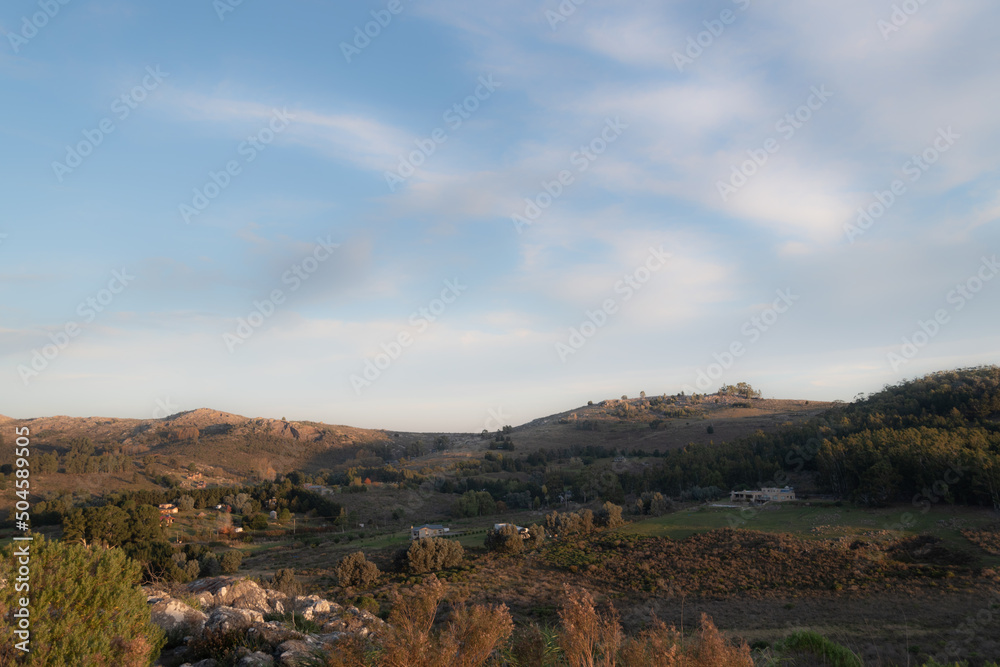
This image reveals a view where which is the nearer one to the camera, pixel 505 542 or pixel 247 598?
pixel 247 598

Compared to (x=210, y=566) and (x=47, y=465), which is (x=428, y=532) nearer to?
(x=210, y=566)

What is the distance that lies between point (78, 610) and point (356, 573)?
23032 mm

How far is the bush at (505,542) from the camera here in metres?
34.7

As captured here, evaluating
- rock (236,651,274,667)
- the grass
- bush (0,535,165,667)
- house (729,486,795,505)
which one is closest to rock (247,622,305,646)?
rock (236,651,274,667)

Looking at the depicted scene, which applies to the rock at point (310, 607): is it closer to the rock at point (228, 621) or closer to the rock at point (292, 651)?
the rock at point (228, 621)

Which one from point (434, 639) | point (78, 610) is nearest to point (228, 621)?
point (78, 610)

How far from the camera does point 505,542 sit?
3506 cm

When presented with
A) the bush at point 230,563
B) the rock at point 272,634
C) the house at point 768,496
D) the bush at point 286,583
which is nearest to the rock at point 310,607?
the rock at point 272,634

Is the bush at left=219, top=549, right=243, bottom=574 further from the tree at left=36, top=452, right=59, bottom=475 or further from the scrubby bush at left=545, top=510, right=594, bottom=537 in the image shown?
the tree at left=36, top=452, right=59, bottom=475

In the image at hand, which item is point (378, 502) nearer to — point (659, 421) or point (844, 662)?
point (844, 662)

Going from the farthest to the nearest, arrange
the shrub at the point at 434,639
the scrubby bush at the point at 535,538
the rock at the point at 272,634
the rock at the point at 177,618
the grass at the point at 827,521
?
the scrubby bush at the point at 535,538 < the grass at the point at 827,521 < the rock at the point at 177,618 < the rock at the point at 272,634 < the shrub at the point at 434,639

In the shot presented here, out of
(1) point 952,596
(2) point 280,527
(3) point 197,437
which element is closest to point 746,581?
(1) point 952,596

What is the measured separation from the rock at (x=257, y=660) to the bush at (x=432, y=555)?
71.7 ft

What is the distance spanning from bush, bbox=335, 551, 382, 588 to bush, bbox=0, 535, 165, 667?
69.5 ft
